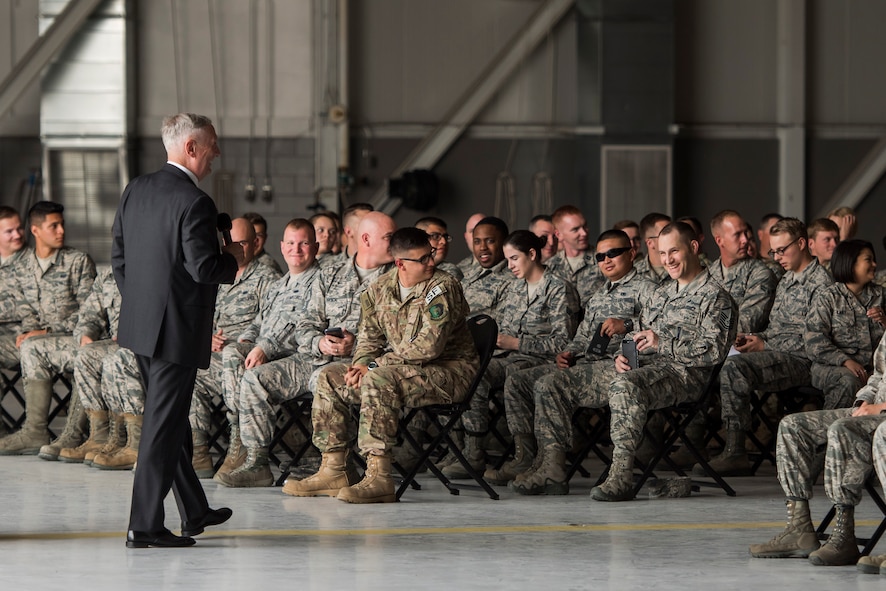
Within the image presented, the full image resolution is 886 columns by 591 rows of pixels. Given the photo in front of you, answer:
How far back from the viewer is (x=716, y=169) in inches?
586

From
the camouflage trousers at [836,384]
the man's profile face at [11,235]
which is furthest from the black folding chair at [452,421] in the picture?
the man's profile face at [11,235]

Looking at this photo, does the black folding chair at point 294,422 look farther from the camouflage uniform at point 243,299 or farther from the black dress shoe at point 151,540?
the black dress shoe at point 151,540

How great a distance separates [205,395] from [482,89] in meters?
7.86

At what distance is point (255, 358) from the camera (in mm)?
6980

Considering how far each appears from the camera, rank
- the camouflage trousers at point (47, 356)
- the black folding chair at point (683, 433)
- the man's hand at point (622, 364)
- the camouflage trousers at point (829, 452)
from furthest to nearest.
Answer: the camouflage trousers at point (47, 356) < the man's hand at point (622, 364) < the black folding chair at point (683, 433) < the camouflage trousers at point (829, 452)

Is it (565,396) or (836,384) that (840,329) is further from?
(565,396)

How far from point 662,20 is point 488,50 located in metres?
1.94

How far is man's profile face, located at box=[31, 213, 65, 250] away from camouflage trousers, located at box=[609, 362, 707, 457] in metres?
4.05

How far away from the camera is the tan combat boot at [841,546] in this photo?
4.82 metres

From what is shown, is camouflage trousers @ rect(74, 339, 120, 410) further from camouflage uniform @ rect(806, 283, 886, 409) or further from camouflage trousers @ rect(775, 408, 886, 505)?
camouflage trousers @ rect(775, 408, 886, 505)

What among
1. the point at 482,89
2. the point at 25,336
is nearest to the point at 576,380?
the point at 25,336

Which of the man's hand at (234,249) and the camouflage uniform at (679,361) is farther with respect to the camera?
the camouflage uniform at (679,361)

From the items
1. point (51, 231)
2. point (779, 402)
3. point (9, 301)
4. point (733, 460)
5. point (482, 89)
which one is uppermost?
point (482, 89)

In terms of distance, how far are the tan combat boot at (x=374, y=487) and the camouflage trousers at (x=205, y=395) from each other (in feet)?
4.44
